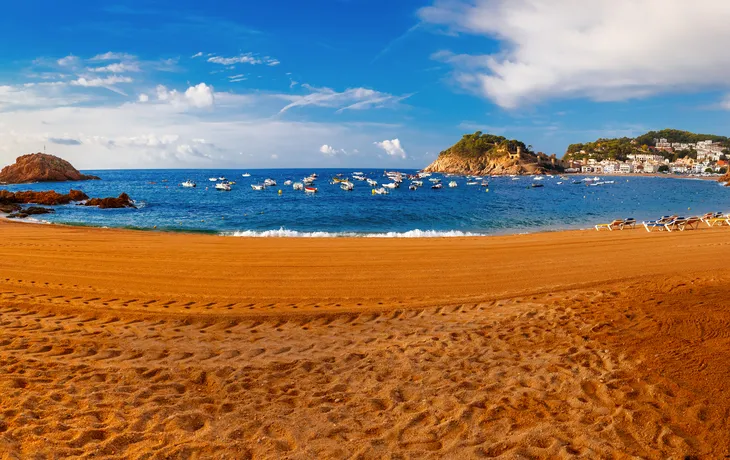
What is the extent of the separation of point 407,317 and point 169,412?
4812 mm

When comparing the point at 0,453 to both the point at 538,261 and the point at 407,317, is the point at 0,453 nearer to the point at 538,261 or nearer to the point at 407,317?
the point at 407,317

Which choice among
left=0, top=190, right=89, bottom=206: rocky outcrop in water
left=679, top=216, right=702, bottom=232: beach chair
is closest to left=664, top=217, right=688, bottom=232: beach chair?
left=679, top=216, right=702, bottom=232: beach chair

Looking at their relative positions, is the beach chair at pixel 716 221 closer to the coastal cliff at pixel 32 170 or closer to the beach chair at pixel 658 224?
the beach chair at pixel 658 224

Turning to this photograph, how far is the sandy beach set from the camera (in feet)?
14.2

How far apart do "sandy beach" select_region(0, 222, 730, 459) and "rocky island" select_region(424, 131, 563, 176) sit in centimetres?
16876

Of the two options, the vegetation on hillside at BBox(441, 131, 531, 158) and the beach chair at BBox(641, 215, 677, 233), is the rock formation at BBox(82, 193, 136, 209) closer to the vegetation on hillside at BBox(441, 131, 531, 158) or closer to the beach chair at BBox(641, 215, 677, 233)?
the beach chair at BBox(641, 215, 677, 233)

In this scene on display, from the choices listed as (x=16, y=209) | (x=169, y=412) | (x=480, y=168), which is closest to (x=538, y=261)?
(x=169, y=412)

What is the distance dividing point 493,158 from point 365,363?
184 meters

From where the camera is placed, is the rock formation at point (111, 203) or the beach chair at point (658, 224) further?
the rock formation at point (111, 203)

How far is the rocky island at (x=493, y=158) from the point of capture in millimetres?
170875

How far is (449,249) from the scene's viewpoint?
53.9 feet

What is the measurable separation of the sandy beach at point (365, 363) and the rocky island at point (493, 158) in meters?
169

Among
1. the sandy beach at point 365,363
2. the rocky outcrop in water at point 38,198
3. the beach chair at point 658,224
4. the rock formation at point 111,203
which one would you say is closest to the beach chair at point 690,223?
the beach chair at point 658,224

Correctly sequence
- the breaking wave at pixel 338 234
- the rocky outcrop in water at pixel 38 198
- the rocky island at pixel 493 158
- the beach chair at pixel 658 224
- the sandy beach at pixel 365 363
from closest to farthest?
1. the sandy beach at pixel 365 363
2. the beach chair at pixel 658 224
3. the breaking wave at pixel 338 234
4. the rocky outcrop in water at pixel 38 198
5. the rocky island at pixel 493 158
